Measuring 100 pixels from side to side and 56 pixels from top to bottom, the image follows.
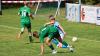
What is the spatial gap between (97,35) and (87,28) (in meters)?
4.82

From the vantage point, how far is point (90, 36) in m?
26.4

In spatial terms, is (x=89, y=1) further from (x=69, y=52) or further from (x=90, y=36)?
(x=69, y=52)

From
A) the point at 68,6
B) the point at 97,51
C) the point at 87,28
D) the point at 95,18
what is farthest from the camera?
the point at 68,6

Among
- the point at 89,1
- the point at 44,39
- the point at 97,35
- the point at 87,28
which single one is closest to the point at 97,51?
the point at 44,39

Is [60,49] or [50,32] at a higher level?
[50,32]

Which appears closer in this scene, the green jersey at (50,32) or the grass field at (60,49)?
the green jersey at (50,32)

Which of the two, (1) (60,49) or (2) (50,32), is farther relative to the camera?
(1) (60,49)

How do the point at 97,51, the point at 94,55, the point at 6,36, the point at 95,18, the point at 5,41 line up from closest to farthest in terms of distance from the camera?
1. the point at 94,55
2. the point at 97,51
3. the point at 5,41
4. the point at 6,36
5. the point at 95,18

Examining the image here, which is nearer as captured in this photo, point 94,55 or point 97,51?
point 94,55

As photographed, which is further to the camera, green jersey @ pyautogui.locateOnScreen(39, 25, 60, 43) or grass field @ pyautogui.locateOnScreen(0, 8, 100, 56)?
grass field @ pyautogui.locateOnScreen(0, 8, 100, 56)

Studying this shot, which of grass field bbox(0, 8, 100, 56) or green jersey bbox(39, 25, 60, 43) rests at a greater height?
green jersey bbox(39, 25, 60, 43)

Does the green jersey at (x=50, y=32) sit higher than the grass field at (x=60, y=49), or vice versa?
the green jersey at (x=50, y=32)

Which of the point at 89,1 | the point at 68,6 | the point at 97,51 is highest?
the point at 97,51

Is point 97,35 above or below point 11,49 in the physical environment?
below
